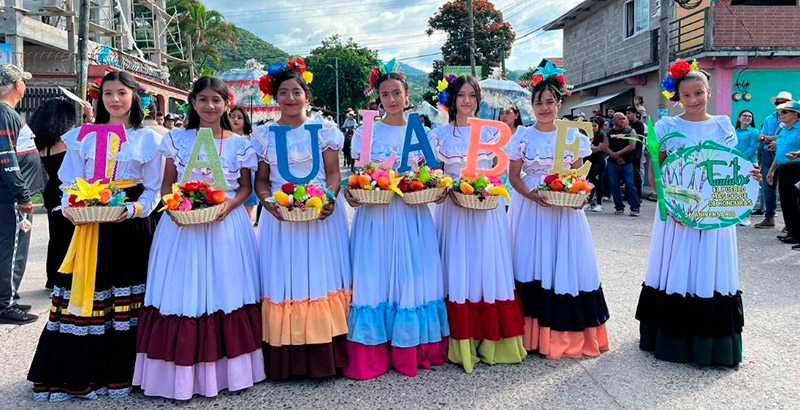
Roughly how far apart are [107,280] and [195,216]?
0.88m

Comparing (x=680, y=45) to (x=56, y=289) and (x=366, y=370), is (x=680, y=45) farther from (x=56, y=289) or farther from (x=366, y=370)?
(x=56, y=289)

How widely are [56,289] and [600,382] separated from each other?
3669 millimetres

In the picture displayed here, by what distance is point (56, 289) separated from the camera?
358cm

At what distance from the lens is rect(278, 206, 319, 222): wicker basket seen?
11.0ft

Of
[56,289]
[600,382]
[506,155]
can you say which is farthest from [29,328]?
[600,382]

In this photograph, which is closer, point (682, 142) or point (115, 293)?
point (115, 293)

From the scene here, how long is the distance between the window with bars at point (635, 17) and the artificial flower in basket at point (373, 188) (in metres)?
18.2

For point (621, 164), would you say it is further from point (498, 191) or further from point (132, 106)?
point (132, 106)

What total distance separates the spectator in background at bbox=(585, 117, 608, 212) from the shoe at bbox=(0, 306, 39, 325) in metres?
10.1

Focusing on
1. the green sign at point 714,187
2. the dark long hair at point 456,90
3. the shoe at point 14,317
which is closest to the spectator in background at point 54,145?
the shoe at point 14,317

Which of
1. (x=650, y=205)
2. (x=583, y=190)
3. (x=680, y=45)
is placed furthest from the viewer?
(x=680, y=45)

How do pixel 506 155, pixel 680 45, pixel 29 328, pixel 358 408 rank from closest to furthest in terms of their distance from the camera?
pixel 358 408
pixel 506 155
pixel 29 328
pixel 680 45

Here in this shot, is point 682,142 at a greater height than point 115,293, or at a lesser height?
greater

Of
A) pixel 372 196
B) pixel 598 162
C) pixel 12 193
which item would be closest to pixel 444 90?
pixel 372 196
